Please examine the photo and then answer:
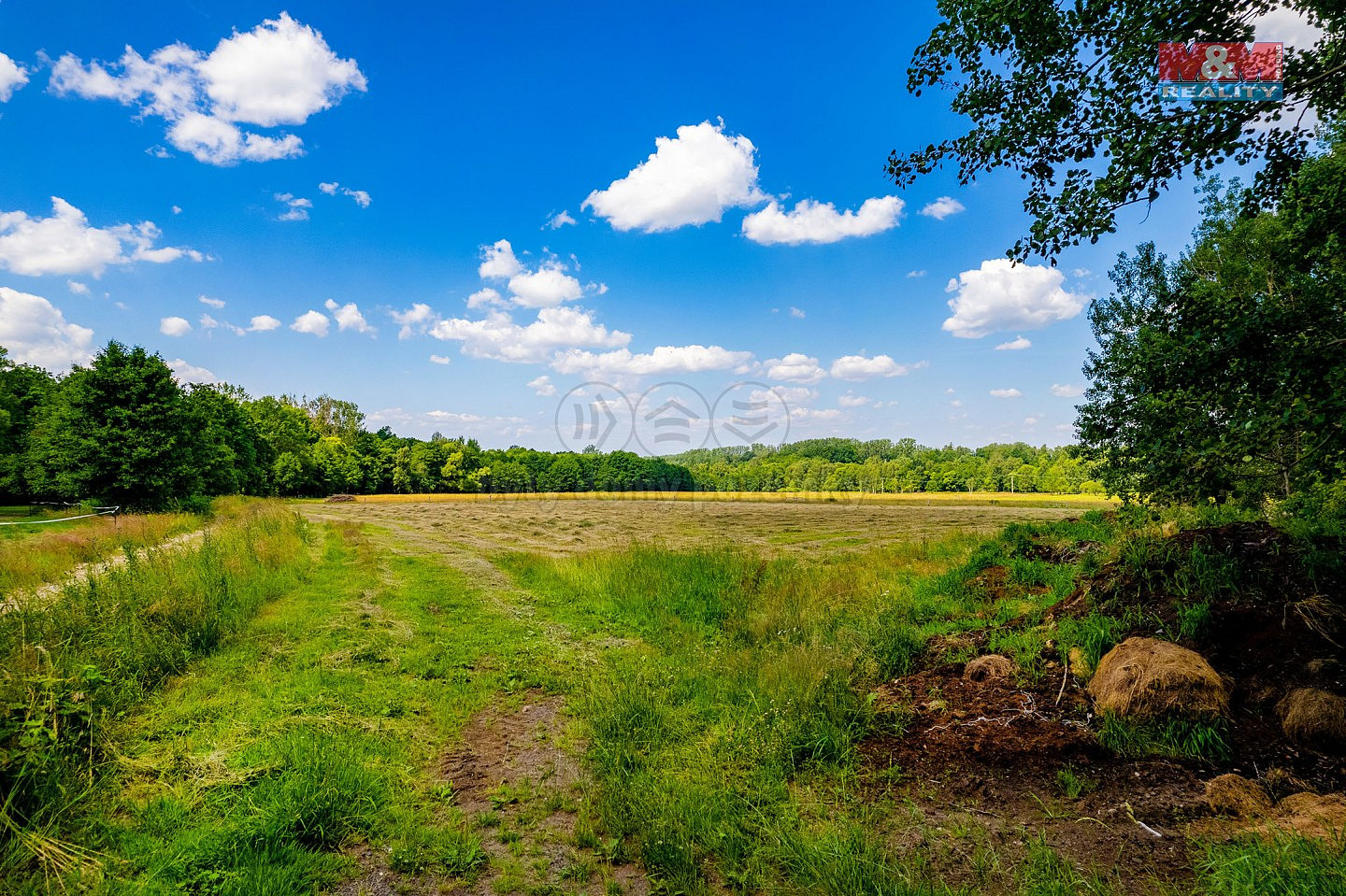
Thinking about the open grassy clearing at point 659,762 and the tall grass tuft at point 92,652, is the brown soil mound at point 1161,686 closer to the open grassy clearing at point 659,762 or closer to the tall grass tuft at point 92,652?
Result: the open grassy clearing at point 659,762

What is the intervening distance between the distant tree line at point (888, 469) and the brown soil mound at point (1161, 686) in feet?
300

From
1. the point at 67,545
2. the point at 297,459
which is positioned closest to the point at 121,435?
the point at 67,545

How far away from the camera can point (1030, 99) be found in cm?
649

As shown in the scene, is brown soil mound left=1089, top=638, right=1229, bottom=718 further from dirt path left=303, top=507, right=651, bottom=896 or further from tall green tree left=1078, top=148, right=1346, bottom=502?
dirt path left=303, top=507, right=651, bottom=896

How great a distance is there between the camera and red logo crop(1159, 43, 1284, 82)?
17.9 feet

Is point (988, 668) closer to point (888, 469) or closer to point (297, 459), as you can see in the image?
point (297, 459)

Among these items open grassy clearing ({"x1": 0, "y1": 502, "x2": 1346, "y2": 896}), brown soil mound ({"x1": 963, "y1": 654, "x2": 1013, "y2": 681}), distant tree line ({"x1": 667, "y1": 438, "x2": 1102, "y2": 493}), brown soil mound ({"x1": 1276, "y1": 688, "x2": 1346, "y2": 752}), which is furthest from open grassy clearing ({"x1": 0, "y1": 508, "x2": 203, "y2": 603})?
distant tree line ({"x1": 667, "y1": 438, "x2": 1102, "y2": 493})

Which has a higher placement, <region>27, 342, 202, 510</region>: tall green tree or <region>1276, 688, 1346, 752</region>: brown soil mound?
<region>27, 342, 202, 510</region>: tall green tree

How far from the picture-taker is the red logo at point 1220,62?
547 cm

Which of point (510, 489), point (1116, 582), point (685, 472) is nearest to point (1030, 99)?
point (1116, 582)

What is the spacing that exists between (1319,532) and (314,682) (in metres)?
12.5

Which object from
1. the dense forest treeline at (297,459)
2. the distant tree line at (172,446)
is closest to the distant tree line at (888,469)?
the dense forest treeline at (297,459)

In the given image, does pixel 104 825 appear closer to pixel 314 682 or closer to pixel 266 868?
pixel 266 868

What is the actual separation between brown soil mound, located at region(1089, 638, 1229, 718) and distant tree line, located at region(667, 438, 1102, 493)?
3603 inches
